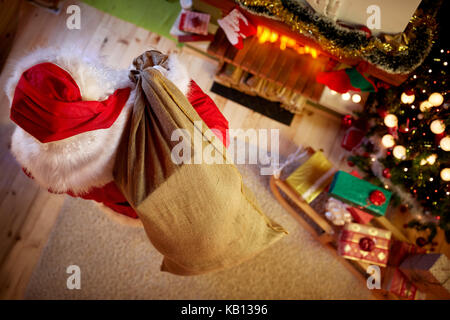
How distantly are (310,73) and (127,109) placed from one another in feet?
3.89

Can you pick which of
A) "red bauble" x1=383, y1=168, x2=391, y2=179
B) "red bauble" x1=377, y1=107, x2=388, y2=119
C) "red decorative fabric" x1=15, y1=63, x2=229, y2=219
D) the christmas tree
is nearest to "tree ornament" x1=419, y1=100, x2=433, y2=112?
the christmas tree

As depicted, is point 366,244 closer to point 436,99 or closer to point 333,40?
point 436,99

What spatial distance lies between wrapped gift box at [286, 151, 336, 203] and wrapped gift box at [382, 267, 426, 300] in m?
0.62

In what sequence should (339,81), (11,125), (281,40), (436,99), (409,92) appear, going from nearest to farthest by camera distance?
1. (436,99)
2. (409,92)
3. (339,81)
4. (281,40)
5. (11,125)

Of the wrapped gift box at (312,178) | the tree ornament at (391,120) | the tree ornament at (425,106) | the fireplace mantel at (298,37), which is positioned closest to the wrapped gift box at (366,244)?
→ the wrapped gift box at (312,178)

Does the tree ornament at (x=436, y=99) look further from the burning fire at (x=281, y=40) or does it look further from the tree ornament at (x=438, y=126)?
the burning fire at (x=281, y=40)

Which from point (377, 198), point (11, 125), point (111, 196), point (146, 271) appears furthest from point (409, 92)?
point (11, 125)

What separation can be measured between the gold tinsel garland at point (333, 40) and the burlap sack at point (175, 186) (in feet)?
1.97

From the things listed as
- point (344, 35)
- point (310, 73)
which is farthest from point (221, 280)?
point (344, 35)

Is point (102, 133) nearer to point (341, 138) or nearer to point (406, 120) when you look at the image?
point (406, 120)

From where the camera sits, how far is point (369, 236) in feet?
5.29

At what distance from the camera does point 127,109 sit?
3.14ft

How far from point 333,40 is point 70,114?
1.13 m

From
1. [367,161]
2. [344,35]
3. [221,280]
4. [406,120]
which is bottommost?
[221,280]
